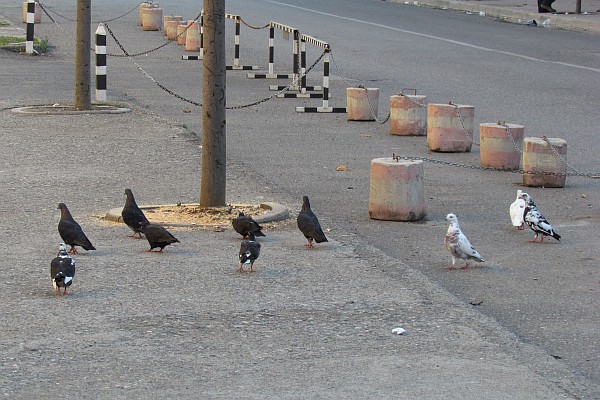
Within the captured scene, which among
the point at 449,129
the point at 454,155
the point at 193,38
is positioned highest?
the point at 193,38

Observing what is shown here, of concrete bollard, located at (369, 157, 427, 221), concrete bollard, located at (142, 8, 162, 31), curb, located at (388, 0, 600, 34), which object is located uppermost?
curb, located at (388, 0, 600, 34)

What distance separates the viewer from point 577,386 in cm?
594

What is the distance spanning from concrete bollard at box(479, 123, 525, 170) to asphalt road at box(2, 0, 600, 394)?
0.26 m

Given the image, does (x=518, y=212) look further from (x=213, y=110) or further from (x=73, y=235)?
(x=73, y=235)

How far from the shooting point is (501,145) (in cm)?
1293

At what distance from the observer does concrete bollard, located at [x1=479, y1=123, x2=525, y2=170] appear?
12891 millimetres

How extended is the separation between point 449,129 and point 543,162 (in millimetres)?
2599

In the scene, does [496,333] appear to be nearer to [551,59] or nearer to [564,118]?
[564,118]

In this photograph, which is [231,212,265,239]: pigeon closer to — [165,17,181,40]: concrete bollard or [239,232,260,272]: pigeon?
[239,232,260,272]: pigeon

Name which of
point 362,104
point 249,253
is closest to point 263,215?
point 249,253

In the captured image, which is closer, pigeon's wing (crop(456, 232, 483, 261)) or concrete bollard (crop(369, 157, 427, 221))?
pigeon's wing (crop(456, 232, 483, 261))

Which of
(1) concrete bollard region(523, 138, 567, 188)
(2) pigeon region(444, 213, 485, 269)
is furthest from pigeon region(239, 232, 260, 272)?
(1) concrete bollard region(523, 138, 567, 188)

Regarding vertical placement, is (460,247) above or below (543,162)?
below

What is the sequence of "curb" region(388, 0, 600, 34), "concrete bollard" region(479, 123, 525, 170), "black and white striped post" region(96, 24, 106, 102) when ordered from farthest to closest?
"curb" region(388, 0, 600, 34)
"black and white striped post" region(96, 24, 106, 102)
"concrete bollard" region(479, 123, 525, 170)
